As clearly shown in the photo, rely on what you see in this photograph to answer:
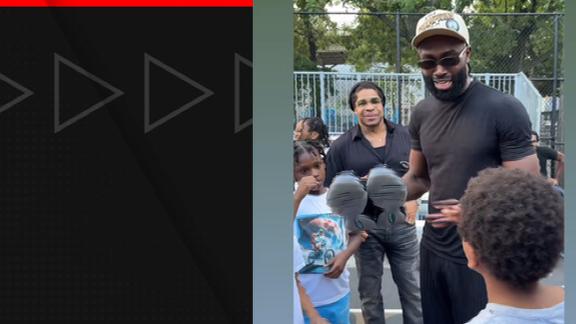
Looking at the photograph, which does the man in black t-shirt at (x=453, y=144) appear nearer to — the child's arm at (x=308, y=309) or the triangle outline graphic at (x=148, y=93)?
the child's arm at (x=308, y=309)

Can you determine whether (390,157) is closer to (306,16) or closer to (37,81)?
(37,81)

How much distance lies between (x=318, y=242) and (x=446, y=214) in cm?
61

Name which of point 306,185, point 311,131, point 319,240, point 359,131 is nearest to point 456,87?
point 306,185

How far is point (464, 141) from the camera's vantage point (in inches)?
83.7

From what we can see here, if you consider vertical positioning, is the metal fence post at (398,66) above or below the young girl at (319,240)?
above

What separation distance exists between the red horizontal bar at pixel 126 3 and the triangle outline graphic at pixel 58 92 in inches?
4.4

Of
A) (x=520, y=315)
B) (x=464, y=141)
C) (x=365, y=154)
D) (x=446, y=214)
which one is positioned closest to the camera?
(x=520, y=315)

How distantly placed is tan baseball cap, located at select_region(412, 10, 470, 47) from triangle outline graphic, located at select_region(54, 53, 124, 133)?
105cm

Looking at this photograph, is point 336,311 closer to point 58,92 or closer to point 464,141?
point 464,141

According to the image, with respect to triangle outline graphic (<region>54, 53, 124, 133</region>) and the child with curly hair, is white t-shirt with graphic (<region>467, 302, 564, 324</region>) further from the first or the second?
triangle outline graphic (<region>54, 53, 124, 133</region>)

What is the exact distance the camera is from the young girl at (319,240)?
8.02 ft

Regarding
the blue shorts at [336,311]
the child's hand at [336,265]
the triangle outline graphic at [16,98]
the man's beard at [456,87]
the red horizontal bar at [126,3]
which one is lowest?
the blue shorts at [336,311]

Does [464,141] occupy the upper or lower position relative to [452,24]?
lower

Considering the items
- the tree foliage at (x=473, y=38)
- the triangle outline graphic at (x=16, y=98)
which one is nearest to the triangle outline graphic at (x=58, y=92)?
the triangle outline graphic at (x=16, y=98)
